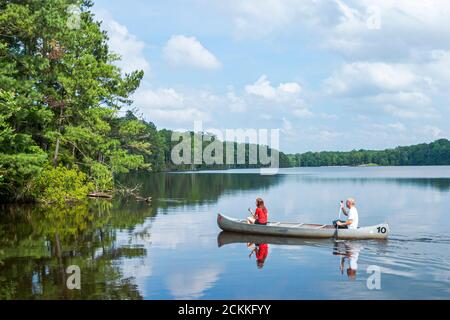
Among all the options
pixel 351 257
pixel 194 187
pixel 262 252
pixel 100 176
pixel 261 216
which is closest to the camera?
pixel 351 257

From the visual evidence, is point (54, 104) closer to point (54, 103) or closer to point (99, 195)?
point (54, 103)

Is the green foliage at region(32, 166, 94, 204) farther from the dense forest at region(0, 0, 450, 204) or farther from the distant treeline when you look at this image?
the distant treeline

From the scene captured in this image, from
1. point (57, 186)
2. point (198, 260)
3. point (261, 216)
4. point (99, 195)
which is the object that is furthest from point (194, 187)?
point (198, 260)

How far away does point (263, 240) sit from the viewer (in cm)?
2430

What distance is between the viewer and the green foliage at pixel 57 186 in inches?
1523

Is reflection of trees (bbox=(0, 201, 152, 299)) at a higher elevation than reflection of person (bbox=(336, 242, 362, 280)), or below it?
higher

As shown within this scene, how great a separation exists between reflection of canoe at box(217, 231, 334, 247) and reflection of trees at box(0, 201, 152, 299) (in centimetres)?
484

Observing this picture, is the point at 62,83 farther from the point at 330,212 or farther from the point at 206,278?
the point at 206,278

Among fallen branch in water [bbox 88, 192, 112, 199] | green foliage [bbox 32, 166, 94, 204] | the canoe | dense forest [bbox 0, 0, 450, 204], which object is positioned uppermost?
dense forest [bbox 0, 0, 450, 204]

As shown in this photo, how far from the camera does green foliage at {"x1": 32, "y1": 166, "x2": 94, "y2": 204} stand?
38.7 meters

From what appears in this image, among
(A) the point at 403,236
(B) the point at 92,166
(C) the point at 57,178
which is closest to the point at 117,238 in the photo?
(A) the point at 403,236

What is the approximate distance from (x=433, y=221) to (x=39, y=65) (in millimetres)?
26048

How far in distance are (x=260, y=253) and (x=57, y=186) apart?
24.2m

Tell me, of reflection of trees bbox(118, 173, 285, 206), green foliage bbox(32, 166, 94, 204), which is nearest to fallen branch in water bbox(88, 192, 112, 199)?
green foliage bbox(32, 166, 94, 204)
